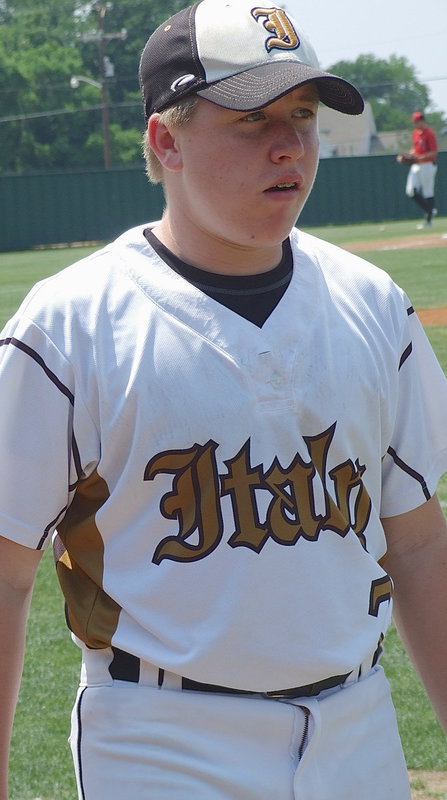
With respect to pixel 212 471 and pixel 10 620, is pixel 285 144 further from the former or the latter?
pixel 10 620

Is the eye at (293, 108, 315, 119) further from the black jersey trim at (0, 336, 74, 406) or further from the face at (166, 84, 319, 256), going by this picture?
the black jersey trim at (0, 336, 74, 406)

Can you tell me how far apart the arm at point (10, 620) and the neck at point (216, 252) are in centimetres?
53

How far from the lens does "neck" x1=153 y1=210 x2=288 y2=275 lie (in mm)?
1979

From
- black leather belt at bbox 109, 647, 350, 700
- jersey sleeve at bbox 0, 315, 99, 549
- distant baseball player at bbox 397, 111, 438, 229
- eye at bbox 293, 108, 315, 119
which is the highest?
eye at bbox 293, 108, 315, 119

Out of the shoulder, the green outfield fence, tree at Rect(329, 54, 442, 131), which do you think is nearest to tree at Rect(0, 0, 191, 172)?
tree at Rect(329, 54, 442, 131)

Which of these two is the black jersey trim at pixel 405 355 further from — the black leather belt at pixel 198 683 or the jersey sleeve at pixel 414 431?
the black leather belt at pixel 198 683

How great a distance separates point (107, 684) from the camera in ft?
6.39

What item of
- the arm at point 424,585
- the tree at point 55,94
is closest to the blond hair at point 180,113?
the arm at point 424,585

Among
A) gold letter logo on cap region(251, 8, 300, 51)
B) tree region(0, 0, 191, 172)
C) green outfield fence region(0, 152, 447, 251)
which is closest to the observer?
gold letter logo on cap region(251, 8, 300, 51)

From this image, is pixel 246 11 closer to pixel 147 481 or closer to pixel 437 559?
pixel 147 481

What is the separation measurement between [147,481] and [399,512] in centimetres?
50

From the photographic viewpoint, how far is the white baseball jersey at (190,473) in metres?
1.87

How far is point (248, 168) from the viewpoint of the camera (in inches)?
74.5

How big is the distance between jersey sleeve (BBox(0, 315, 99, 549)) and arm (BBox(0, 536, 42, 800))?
45 millimetres
